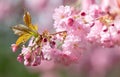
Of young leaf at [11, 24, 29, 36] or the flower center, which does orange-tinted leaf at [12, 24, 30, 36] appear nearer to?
young leaf at [11, 24, 29, 36]

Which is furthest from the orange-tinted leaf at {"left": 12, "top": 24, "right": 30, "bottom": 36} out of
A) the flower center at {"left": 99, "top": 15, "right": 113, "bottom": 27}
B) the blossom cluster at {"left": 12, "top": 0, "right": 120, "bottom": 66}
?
the flower center at {"left": 99, "top": 15, "right": 113, "bottom": 27}

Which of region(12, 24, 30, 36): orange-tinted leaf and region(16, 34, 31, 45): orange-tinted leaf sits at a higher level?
region(12, 24, 30, 36): orange-tinted leaf

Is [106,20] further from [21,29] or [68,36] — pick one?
[21,29]

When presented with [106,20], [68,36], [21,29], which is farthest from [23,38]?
[106,20]

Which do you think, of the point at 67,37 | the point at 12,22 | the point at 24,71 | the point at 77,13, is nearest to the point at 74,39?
the point at 67,37

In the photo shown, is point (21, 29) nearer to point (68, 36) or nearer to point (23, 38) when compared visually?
point (23, 38)

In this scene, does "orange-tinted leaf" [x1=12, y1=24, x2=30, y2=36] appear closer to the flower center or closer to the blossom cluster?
the blossom cluster

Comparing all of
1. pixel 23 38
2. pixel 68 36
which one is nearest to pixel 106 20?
pixel 68 36

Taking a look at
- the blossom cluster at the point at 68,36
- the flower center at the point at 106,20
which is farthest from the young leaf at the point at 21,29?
the flower center at the point at 106,20
